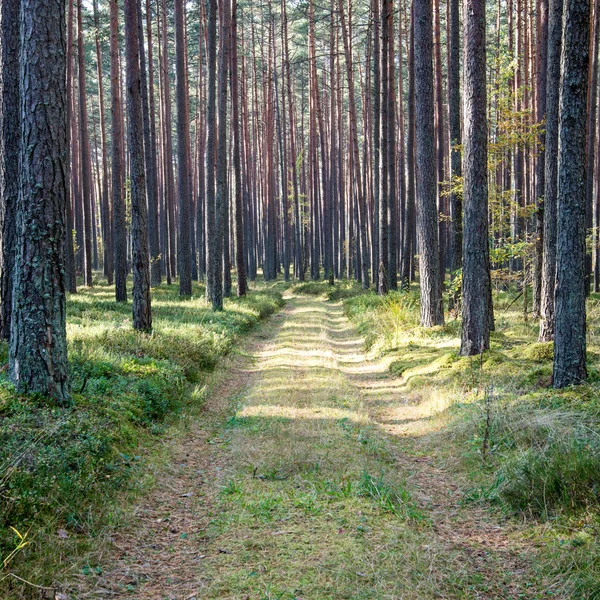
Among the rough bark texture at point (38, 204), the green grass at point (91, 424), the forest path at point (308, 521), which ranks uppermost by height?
the rough bark texture at point (38, 204)

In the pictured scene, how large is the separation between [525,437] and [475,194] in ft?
16.6

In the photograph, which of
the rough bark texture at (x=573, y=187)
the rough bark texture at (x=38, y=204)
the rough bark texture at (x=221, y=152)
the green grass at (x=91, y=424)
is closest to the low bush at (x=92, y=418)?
the green grass at (x=91, y=424)

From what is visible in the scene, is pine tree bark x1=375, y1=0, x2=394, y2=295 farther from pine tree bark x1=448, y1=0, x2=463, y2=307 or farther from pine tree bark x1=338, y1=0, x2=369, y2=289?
pine tree bark x1=338, y1=0, x2=369, y2=289

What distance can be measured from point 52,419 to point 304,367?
5892mm

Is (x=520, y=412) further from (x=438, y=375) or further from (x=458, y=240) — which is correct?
(x=458, y=240)

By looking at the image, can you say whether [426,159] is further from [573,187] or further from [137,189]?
[137,189]

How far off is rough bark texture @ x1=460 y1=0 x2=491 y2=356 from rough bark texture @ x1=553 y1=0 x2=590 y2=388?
103 inches

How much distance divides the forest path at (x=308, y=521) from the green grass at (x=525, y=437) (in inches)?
9.7

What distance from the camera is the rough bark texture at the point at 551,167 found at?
395 inches

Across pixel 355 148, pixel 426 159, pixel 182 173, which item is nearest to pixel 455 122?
pixel 426 159

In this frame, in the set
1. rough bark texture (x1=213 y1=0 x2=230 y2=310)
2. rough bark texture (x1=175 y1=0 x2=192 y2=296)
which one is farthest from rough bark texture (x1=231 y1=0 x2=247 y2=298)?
rough bark texture (x1=213 y1=0 x2=230 y2=310)

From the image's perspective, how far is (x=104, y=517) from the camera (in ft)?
15.4

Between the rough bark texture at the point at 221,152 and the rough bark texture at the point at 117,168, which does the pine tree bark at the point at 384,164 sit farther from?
the rough bark texture at the point at 117,168

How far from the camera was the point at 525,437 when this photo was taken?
6035 mm
